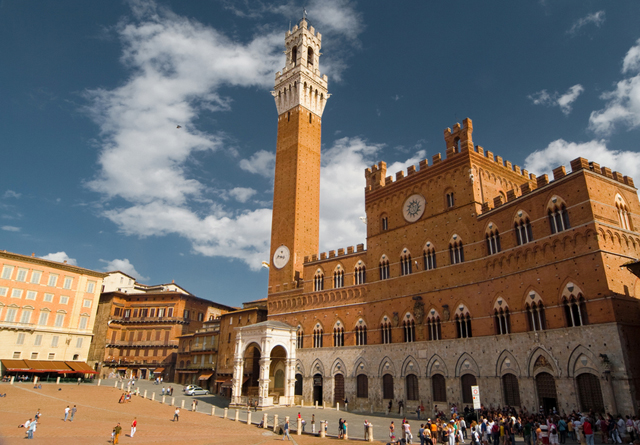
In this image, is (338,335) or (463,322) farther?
(338,335)

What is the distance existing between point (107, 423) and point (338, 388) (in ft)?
59.8

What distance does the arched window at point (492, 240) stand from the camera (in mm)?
28644

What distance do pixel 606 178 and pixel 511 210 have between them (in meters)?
5.40

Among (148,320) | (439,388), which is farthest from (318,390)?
(148,320)

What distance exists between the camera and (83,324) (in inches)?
2085

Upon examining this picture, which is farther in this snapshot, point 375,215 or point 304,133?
point 304,133

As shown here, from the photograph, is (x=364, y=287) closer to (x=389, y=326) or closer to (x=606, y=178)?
(x=389, y=326)

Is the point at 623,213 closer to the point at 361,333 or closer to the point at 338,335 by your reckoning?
the point at 361,333

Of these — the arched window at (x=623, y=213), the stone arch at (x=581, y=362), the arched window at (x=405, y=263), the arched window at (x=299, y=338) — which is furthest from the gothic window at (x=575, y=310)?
the arched window at (x=299, y=338)

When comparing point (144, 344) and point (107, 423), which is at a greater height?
point (144, 344)

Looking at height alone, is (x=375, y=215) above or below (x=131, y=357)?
above

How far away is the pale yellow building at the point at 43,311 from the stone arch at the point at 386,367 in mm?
35646

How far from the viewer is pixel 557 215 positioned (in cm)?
2486

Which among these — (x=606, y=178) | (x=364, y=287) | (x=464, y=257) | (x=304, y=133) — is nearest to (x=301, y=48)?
(x=304, y=133)
